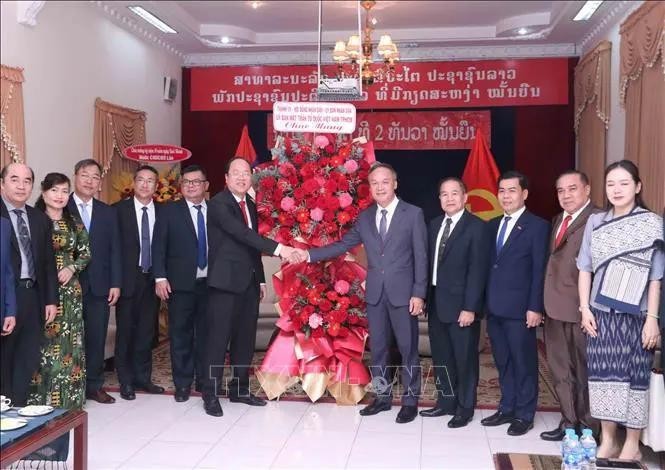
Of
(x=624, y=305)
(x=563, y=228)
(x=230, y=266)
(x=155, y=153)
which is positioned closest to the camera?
(x=624, y=305)

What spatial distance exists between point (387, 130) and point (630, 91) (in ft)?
9.84

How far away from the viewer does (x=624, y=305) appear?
304 centimetres

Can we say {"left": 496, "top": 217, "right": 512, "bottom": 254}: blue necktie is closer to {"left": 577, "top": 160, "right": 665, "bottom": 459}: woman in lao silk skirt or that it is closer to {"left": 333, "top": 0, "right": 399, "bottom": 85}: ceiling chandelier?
{"left": 577, "top": 160, "right": 665, "bottom": 459}: woman in lao silk skirt

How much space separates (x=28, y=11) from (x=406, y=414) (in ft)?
11.7

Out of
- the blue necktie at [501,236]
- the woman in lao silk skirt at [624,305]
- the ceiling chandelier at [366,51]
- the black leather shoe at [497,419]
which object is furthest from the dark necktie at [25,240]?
the ceiling chandelier at [366,51]

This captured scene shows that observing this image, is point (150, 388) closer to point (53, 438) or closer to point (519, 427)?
point (53, 438)

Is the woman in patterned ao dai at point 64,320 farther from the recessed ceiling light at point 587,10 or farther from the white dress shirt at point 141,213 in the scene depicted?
the recessed ceiling light at point 587,10

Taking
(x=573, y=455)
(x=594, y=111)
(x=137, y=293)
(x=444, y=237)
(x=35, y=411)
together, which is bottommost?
(x=573, y=455)

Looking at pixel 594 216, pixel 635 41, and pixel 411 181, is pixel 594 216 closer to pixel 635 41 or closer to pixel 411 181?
pixel 635 41

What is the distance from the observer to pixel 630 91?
5.45m

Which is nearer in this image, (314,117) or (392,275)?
(392,275)

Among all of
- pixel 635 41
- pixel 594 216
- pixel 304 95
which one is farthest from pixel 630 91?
pixel 304 95

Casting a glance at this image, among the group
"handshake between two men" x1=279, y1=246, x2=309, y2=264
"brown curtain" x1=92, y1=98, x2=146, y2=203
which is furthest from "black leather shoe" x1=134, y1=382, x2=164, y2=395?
"brown curtain" x1=92, y1=98, x2=146, y2=203

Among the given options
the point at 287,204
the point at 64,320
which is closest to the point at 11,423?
the point at 64,320
